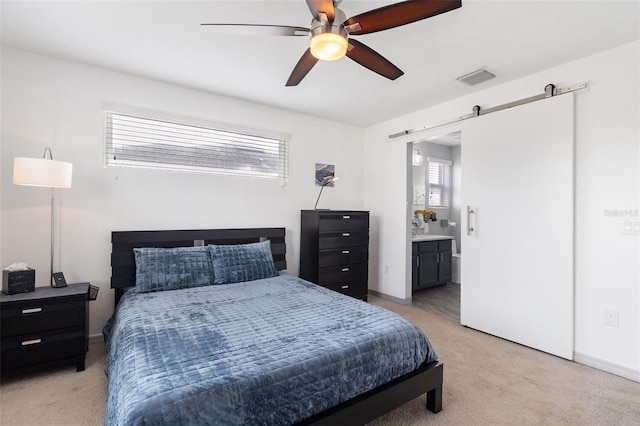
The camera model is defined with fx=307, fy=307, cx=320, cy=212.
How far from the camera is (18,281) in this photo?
2318 mm

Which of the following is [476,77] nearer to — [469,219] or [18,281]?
[469,219]

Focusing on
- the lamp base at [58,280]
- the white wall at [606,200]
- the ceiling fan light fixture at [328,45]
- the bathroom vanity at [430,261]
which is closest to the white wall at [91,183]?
the lamp base at [58,280]

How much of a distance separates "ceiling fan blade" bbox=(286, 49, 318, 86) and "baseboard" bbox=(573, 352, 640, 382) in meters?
3.17

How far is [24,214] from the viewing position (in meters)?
2.59

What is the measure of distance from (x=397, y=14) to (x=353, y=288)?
124 inches

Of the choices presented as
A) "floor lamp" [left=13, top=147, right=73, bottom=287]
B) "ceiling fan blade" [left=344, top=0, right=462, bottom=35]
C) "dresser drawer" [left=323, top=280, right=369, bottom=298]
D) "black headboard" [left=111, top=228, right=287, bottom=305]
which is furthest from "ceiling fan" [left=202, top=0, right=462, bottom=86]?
"dresser drawer" [left=323, top=280, right=369, bottom=298]

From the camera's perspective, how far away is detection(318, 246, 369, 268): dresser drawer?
378cm

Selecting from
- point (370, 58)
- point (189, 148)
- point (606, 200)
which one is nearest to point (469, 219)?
point (606, 200)

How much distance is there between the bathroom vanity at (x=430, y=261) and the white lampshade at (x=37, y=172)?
4.07m

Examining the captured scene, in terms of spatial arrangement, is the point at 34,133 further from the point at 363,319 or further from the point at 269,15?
Result: the point at 363,319

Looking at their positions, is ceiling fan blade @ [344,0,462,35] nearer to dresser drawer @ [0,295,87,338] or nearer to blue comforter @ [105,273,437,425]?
blue comforter @ [105,273,437,425]

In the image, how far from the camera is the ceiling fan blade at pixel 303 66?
200 centimetres

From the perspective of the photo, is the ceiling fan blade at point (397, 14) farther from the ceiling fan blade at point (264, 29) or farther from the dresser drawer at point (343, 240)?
the dresser drawer at point (343, 240)

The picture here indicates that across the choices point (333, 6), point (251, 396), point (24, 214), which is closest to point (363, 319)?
point (251, 396)
